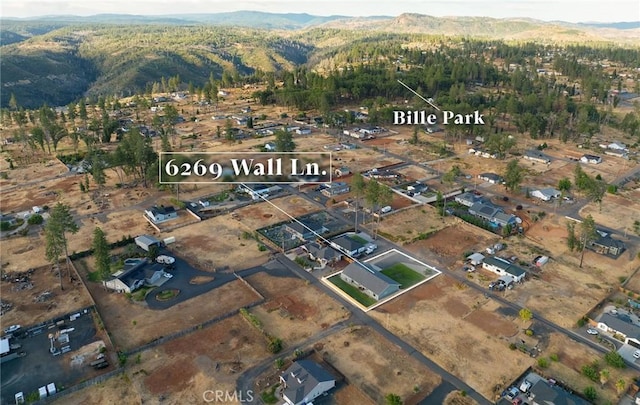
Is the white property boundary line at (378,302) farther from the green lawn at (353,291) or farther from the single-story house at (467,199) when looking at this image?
the single-story house at (467,199)

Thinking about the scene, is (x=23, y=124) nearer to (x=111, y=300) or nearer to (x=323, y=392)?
(x=111, y=300)

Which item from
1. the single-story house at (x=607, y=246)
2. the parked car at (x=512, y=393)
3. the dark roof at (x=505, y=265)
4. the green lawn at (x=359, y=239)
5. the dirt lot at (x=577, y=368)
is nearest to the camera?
the parked car at (x=512, y=393)

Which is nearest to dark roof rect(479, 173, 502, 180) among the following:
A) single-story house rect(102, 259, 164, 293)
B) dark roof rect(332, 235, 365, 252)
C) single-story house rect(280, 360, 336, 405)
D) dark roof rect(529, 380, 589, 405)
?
dark roof rect(332, 235, 365, 252)

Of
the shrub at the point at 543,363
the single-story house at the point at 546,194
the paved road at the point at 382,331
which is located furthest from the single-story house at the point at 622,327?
the single-story house at the point at 546,194

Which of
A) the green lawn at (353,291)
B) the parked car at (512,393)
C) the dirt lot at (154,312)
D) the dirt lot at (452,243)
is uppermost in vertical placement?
the dirt lot at (452,243)

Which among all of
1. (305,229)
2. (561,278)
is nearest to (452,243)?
(561,278)

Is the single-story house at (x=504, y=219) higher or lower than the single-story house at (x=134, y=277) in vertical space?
higher

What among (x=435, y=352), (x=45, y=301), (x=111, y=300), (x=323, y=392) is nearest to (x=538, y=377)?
(x=435, y=352)
